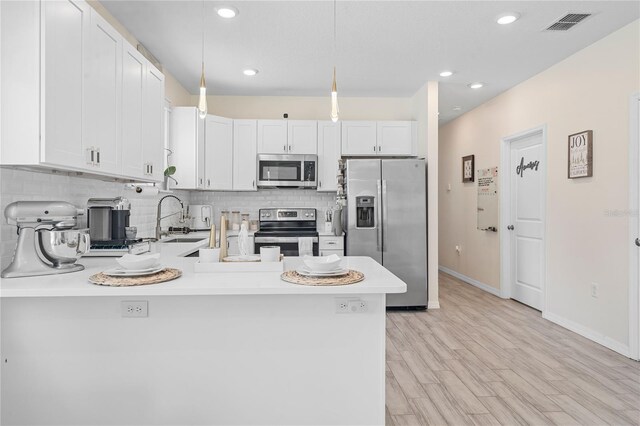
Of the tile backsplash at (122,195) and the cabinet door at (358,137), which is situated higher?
the cabinet door at (358,137)

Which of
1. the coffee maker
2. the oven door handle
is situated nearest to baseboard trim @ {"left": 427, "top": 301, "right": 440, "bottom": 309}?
the oven door handle

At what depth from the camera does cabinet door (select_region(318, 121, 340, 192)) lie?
4.93 m

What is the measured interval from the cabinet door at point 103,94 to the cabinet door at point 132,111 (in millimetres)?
69

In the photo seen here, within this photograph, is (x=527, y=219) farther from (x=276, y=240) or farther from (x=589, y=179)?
(x=276, y=240)

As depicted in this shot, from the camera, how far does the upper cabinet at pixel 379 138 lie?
4.95 meters

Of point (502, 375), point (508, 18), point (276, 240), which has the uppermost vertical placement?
point (508, 18)

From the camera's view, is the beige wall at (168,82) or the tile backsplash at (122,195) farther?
the beige wall at (168,82)

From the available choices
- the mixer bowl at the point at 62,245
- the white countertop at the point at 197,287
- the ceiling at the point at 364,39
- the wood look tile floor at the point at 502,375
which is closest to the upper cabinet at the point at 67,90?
the mixer bowl at the point at 62,245

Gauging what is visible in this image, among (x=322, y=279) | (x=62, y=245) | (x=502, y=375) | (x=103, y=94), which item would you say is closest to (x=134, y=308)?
(x=62, y=245)

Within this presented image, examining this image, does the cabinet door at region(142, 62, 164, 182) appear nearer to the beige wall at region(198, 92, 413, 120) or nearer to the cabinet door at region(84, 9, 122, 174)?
the cabinet door at region(84, 9, 122, 174)

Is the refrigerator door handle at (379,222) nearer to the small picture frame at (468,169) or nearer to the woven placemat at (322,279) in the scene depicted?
the small picture frame at (468,169)

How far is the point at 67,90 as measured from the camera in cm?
186

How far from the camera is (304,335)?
187 cm

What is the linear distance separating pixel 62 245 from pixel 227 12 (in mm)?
2087
